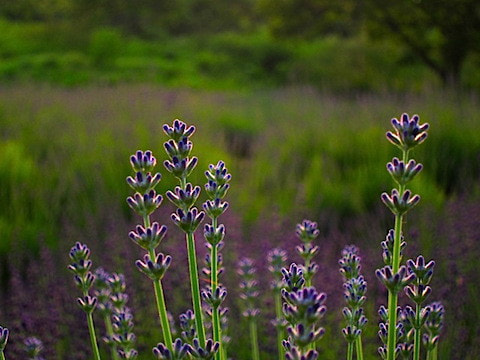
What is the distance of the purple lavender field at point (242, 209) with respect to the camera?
6.63 ft

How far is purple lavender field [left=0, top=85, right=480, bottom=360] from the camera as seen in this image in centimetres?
202

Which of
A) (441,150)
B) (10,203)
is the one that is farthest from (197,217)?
(441,150)

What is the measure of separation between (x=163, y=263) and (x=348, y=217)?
2697 millimetres

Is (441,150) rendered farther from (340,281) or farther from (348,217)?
(340,281)

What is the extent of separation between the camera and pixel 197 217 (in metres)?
0.88

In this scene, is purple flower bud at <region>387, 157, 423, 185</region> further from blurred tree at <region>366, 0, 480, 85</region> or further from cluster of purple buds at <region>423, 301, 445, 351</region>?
blurred tree at <region>366, 0, 480, 85</region>

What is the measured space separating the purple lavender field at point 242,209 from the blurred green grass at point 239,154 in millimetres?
14

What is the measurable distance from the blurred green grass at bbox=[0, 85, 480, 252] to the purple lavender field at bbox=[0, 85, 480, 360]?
0.6 inches

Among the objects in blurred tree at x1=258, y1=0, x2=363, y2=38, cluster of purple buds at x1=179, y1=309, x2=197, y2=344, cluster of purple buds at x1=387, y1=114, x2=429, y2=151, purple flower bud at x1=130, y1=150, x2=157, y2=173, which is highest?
blurred tree at x1=258, y1=0, x2=363, y2=38

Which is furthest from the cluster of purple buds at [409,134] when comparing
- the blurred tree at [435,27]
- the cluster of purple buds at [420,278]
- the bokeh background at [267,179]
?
the blurred tree at [435,27]

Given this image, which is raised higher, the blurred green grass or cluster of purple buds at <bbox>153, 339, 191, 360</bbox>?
cluster of purple buds at <bbox>153, 339, 191, 360</bbox>

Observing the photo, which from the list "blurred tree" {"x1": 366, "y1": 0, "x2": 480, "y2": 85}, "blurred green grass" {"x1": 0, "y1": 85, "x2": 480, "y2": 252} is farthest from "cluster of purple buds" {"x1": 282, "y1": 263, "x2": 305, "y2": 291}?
"blurred tree" {"x1": 366, "y1": 0, "x2": 480, "y2": 85}

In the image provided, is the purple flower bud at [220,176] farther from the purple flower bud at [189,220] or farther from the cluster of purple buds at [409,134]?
the cluster of purple buds at [409,134]

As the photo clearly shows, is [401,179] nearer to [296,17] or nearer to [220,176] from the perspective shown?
[220,176]
